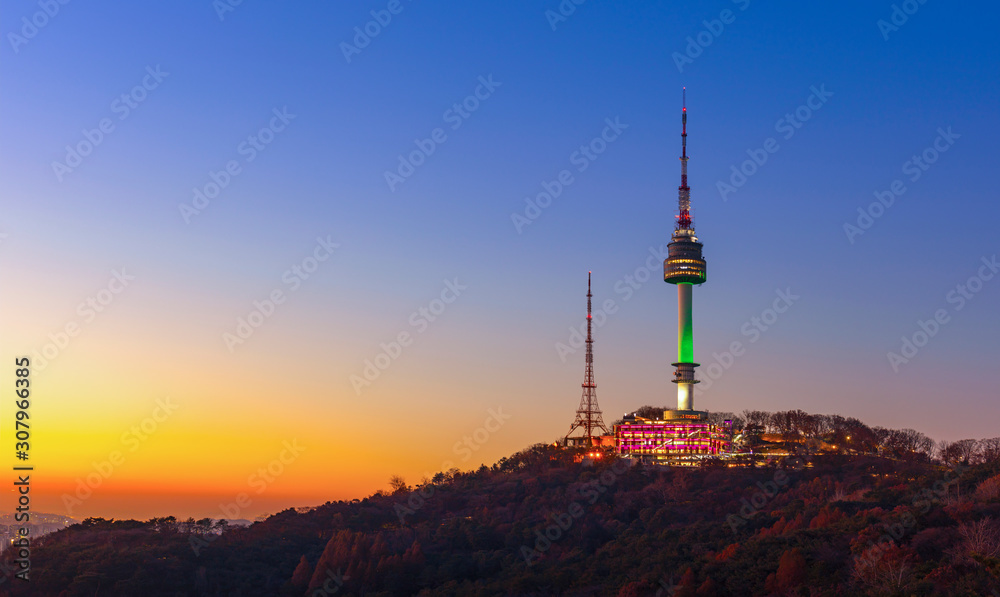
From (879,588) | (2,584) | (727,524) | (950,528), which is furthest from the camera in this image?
(727,524)

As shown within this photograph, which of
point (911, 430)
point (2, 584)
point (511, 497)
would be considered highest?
point (911, 430)

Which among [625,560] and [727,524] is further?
[727,524]

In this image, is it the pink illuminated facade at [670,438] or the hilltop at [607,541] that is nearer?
the hilltop at [607,541]

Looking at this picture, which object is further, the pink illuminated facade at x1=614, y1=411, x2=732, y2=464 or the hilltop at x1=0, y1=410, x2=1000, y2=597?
the pink illuminated facade at x1=614, y1=411, x2=732, y2=464

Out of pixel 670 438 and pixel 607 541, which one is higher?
pixel 670 438

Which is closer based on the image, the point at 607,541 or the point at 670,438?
the point at 607,541

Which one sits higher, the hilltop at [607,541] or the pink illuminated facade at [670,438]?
the pink illuminated facade at [670,438]

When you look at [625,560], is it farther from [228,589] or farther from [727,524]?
[228,589]

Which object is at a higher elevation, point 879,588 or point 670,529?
point 670,529

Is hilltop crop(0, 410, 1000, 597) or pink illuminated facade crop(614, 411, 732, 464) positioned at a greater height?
pink illuminated facade crop(614, 411, 732, 464)

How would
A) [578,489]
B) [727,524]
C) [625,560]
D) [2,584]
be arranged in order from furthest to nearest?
[578,489]
[727,524]
[625,560]
[2,584]

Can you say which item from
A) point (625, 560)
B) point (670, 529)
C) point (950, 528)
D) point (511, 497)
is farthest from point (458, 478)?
point (950, 528)
